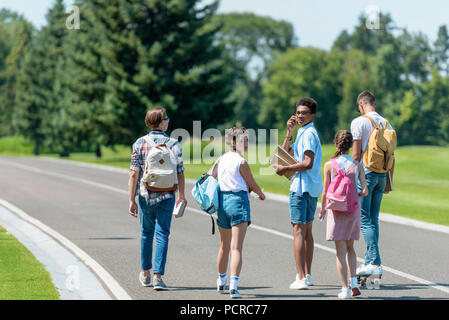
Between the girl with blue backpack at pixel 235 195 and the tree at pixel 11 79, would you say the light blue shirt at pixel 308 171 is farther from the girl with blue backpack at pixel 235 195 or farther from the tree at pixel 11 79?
the tree at pixel 11 79

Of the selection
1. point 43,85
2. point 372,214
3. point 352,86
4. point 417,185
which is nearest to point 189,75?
point 417,185

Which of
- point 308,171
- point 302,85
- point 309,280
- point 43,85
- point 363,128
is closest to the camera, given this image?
point 308,171

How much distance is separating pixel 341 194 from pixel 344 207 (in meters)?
0.14

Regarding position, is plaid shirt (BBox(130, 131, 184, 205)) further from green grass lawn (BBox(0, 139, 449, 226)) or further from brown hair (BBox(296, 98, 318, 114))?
green grass lawn (BBox(0, 139, 449, 226))

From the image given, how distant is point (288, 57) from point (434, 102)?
1889 centimetres

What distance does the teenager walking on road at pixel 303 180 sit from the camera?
24.8 ft

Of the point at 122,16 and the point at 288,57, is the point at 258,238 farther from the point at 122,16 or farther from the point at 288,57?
the point at 288,57

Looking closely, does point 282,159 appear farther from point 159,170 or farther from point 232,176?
point 159,170

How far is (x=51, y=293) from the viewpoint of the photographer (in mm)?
7043

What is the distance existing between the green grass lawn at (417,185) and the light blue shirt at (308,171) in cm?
772

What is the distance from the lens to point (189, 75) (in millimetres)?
44969

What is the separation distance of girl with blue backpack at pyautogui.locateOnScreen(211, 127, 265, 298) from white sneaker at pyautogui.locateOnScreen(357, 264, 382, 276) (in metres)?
1.57

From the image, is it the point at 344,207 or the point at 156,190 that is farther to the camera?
the point at 156,190

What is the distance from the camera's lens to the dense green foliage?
46031 millimetres
